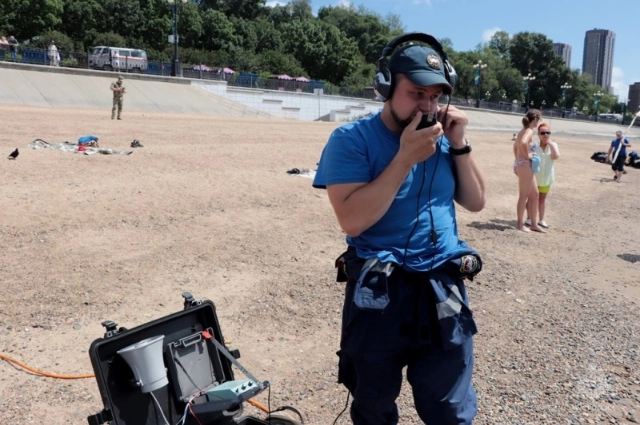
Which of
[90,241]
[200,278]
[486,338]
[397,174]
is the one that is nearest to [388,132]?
[397,174]

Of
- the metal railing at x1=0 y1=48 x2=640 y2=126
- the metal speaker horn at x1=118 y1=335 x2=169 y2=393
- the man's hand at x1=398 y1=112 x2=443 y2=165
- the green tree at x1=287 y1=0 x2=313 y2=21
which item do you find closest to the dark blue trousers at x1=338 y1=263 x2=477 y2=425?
the man's hand at x1=398 y1=112 x2=443 y2=165

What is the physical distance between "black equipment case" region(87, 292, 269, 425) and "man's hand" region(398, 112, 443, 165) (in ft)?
4.17

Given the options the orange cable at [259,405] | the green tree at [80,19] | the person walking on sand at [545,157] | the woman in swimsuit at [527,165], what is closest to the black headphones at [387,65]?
the orange cable at [259,405]

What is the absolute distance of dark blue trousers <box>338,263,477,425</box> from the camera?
2.33 metres

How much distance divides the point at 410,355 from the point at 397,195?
65 cm

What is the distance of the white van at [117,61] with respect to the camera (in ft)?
123

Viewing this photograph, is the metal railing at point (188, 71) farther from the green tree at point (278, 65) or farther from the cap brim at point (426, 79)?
the cap brim at point (426, 79)

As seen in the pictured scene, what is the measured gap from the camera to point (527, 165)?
9.37 metres

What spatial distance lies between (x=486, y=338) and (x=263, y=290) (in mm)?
2146

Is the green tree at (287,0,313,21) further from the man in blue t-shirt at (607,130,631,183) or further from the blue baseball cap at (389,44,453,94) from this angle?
the blue baseball cap at (389,44,453,94)

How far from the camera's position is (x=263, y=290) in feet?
19.2

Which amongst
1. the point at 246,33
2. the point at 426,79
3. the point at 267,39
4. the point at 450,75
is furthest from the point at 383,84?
the point at 267,39

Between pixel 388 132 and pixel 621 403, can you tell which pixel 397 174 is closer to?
pixel 388 132

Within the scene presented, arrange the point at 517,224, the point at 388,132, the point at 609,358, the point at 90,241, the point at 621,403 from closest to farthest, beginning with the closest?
the point at 388,132 → the point at 621,403 → the point at 609,358 → the point at 90,241 → the point at 517,224
